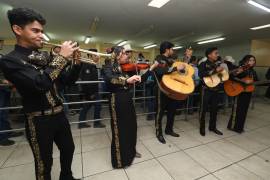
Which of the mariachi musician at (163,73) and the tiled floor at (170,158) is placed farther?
the mariachi musician at (163,73)

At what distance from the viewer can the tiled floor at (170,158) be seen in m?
1.72

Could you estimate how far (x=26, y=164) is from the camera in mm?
1841

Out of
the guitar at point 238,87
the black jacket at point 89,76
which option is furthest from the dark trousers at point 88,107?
the guitar at point 238,87

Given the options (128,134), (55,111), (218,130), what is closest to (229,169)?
(218,130)

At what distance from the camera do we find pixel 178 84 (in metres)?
2.18

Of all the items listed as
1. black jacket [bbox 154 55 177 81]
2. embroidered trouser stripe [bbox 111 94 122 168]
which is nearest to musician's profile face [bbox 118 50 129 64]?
embroidered trouser stripe [bbox 111 94 122 168]

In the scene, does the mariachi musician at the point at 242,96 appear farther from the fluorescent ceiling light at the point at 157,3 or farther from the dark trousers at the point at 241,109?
the fluorescent ceiling light at the point at 157,3

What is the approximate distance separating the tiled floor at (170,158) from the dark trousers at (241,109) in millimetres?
172

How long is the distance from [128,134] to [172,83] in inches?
37.8

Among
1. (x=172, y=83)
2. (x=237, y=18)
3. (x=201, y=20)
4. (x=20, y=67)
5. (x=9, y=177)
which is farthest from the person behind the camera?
(x=201, y=20)

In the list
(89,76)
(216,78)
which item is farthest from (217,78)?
(89,76)

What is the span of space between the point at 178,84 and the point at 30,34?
5.97 feet

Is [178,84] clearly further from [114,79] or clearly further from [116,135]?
[116,135]

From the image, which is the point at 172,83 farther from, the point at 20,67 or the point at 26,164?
the point at 26,164
